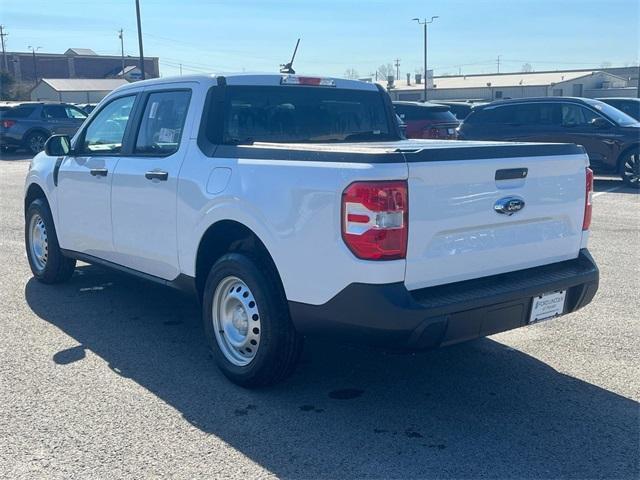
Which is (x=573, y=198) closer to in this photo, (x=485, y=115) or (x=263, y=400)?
(x=263, y=400)

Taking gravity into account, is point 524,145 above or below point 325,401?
above

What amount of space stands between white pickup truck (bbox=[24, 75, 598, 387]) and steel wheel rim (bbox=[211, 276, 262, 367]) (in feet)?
0.04

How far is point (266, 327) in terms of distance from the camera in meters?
4.25

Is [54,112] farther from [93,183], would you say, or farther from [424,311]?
A: [424,311]

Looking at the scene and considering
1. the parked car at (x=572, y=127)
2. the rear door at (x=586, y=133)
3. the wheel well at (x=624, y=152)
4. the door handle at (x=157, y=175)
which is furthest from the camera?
the rear door at (x=586, y=133)

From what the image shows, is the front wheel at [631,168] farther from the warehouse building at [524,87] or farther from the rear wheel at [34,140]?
the warehouse building at [524,87]

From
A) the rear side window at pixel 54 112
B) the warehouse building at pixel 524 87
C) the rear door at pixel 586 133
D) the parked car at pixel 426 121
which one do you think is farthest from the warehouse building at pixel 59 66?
the rear door at pixel 586 133

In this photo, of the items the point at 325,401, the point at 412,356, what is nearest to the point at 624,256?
the point at 412,356

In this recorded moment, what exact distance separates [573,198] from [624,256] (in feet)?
13.2

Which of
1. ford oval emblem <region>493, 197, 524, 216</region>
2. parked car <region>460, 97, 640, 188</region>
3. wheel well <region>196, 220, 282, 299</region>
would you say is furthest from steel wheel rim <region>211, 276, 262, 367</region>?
parked car <region>460, 97, 640, 188</region>

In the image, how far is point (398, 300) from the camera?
3.71 meters

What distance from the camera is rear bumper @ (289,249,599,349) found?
372 cm

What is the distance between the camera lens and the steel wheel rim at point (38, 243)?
7.05 m

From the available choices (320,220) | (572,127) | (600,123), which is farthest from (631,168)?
(320,220)
